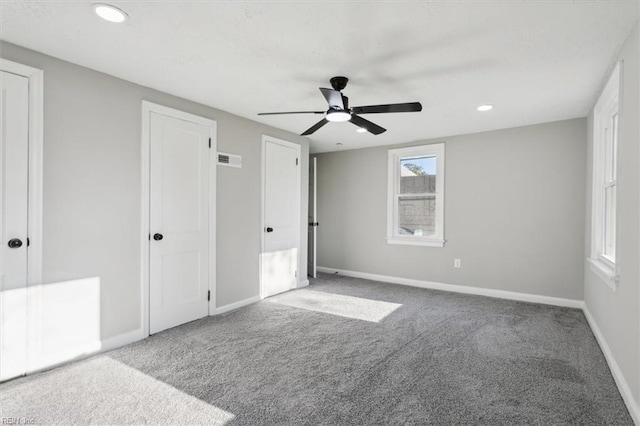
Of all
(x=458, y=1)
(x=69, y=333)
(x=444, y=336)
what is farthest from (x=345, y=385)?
(x=458, y=1)

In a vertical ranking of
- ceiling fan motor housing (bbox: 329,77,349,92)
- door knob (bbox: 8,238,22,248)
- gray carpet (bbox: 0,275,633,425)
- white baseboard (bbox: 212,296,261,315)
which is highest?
ceiling fan motor housing (bbox: 329,77,349,92)

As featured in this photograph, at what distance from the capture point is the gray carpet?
6.86ft

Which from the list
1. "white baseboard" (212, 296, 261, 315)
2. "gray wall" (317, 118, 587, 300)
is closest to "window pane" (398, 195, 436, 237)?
"gray wall" (317, 118, 587, 300)

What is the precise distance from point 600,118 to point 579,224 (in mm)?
1453

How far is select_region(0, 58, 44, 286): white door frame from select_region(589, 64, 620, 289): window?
454 centimetres

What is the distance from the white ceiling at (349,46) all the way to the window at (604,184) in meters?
0.25

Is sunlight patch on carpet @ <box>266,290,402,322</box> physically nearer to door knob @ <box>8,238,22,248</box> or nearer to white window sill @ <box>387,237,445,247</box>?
white window sill @ <box>387,237,445,247</box>

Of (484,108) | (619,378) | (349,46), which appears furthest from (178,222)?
(619,378)

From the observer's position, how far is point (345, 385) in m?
2.43

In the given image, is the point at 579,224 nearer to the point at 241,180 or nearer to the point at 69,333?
the point at 241,180

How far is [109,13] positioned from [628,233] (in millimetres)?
3532

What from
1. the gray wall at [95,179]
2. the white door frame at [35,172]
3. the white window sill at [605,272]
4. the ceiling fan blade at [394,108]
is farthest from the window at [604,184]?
the white door frame at [35,172]

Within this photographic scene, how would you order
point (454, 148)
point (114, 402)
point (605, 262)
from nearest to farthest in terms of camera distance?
point (114, 402) < point (605, 262) < point (454, 148)

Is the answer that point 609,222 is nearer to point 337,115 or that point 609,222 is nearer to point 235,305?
point 337,115
